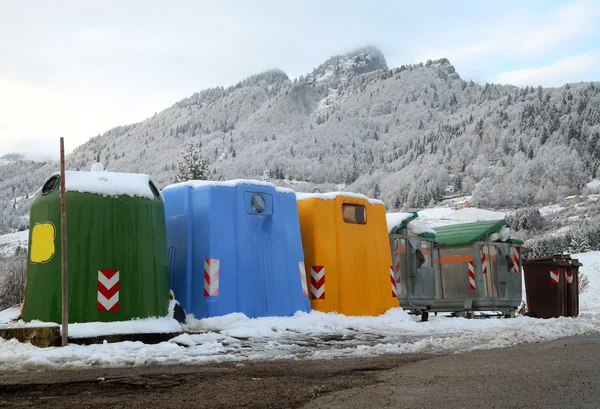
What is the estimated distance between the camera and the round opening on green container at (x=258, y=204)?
11.4 meters

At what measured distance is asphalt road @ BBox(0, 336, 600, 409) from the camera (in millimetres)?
4230

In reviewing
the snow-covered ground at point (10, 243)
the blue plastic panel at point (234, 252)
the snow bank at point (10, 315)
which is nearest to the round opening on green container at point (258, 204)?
the blue plastic panel at point (234, 252)

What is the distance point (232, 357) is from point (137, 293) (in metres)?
2.40

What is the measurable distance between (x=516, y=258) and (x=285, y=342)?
10434 mm

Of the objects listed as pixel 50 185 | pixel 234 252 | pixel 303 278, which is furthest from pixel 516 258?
pixel 50 185

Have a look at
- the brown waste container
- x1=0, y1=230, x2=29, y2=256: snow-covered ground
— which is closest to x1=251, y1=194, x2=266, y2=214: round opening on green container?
the brown waste container

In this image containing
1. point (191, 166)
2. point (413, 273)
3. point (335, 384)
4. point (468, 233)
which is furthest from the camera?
point (191, 166)

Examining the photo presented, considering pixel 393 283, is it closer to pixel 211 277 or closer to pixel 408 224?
pixel 408 224

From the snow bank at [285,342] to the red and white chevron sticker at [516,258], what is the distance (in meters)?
5.24

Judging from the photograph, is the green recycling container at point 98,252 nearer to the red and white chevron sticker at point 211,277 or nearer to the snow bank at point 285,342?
the snow bank at point 285,342

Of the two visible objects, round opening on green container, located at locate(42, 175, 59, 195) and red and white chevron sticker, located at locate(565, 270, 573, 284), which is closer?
round opening on green container, located at locate(42, 175, 59, 195)

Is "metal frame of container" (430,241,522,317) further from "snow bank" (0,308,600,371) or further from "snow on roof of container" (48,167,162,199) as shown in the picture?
"snow on roof of container" (48,167,162,199)

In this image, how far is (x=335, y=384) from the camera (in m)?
5.01

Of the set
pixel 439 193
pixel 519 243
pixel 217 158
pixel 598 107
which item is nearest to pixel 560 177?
pixel 439 193
